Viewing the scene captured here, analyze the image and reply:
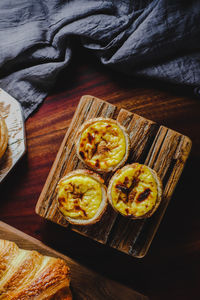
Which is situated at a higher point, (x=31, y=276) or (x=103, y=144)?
(x=103, y=144)

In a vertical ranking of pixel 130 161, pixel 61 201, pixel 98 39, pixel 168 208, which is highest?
pixel 98 39

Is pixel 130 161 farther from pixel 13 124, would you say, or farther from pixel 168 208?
pixel 13 124

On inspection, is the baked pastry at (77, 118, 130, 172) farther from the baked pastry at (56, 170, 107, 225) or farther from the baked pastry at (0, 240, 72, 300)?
the baked pastry at (0, 240, 72, 300)

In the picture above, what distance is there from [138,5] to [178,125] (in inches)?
46.8

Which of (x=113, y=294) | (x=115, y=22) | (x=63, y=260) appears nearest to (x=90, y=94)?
(x=115, y=22)

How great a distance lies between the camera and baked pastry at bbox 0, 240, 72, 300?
2385mm

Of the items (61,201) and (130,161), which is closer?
(61,201)

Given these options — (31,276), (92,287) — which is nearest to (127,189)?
(92,287)

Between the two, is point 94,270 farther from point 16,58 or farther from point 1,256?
point 16,58

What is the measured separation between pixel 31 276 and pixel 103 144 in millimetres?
1282

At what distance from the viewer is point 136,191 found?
243 cm

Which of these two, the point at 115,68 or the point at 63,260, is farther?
the point at 115,68

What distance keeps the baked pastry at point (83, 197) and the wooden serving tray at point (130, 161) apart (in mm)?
176

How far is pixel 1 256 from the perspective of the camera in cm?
246
